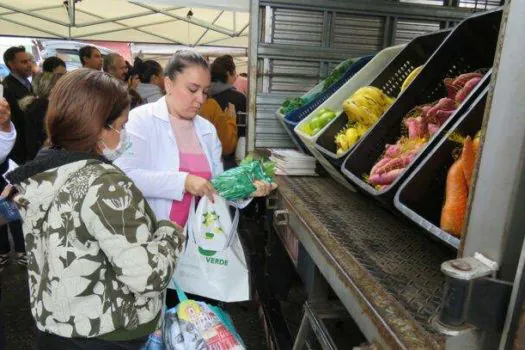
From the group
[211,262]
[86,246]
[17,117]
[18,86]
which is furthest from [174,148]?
[18,86]

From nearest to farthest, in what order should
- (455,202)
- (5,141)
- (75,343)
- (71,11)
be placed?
(455,202), (75,343), (5,141), (71,11)

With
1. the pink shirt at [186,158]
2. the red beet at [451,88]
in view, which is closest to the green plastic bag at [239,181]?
the pink shirt at [186,158]

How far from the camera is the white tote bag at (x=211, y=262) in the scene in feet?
6.39

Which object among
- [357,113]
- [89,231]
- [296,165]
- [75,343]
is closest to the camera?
[89,231]

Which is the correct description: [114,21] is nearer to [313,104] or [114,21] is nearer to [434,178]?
[313,104]

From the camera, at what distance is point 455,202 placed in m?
1.02

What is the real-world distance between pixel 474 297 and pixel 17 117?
405 cm

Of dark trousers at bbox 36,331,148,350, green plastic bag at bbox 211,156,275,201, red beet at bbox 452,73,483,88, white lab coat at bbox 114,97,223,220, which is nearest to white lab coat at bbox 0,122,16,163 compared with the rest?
white lab coat at bbox 114,97,223,220

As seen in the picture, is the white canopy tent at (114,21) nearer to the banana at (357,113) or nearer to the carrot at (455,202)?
the banana at (357,113)

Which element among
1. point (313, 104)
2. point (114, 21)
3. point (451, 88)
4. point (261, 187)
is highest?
point (114, 21)

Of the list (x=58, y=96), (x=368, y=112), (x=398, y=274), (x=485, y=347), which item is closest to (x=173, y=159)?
(x=58, y=96)

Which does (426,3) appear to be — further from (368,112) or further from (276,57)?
(368,112)

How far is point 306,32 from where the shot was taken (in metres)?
2.70

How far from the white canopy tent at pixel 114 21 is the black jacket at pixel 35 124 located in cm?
413
